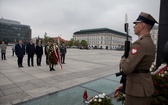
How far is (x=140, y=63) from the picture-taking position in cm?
187

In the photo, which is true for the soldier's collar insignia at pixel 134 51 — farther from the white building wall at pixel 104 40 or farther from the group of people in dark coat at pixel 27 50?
the white building wall at pixel 104 40

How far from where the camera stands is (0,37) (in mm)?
90062

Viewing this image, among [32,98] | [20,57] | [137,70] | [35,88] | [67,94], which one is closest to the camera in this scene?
[137,70]

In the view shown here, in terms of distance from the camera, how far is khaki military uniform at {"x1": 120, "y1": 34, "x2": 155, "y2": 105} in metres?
1.78

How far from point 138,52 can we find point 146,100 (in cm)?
76

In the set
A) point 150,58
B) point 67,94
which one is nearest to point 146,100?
point 150,58

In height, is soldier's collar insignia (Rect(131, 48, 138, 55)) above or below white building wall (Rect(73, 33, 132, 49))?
below

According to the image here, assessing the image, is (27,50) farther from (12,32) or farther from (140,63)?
(12,32)

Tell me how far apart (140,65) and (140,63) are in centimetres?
3

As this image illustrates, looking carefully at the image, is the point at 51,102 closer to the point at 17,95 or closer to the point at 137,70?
the point at 17,95

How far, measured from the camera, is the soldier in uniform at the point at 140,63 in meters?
1.79

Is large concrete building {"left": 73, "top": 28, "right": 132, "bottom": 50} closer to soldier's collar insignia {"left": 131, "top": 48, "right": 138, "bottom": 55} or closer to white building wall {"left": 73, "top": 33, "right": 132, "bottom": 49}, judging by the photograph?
white building wall {"left": 73, "top": 33, "right": 132, "bottom": 49}

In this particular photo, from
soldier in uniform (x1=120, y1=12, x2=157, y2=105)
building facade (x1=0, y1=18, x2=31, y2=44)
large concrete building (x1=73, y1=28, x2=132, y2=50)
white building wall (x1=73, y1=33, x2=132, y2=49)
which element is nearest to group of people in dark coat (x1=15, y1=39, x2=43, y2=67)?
soldier in uniform (x1=120, y1=12, x2=157, y2=105)

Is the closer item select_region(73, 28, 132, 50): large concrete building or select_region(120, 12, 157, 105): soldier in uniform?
select_region(120, 12, 157, 105): soldier in uniform
